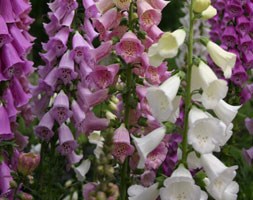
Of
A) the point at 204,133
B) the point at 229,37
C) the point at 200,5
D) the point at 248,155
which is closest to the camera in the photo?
the point at 204,133

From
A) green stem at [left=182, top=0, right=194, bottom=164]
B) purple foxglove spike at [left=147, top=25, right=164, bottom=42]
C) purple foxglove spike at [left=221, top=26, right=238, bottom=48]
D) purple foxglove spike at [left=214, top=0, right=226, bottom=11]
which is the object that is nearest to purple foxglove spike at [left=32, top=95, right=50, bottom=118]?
purple foxglove spike at [left=147, top=25, right=164, bottom=42]

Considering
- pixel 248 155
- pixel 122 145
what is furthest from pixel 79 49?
pixel 248 155

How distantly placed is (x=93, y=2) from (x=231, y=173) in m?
1.10

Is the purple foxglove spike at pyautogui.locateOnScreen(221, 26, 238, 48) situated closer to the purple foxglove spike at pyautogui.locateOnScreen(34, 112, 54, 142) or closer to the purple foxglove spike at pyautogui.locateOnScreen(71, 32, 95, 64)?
the purple foxglove spike at pyautogui.locateOnScreen(71, 32, 95, 64)

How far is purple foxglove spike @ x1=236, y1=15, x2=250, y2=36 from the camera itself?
4.27 meters

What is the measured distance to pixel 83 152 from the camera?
12.7 ft

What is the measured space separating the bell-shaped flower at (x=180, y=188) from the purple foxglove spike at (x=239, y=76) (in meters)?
1.84

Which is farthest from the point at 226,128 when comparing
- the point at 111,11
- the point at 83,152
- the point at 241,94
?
the point at 241,94

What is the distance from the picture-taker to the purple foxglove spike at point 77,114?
10.6 feet

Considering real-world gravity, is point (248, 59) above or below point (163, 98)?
below

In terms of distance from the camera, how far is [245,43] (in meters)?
4.28

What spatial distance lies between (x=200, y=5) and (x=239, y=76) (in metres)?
1.76

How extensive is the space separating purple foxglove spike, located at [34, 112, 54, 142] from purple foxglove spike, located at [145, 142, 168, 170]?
57cm

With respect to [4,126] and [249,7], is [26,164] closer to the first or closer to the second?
[4,126]
